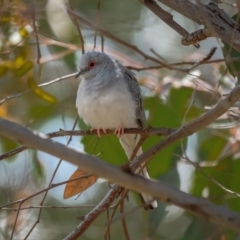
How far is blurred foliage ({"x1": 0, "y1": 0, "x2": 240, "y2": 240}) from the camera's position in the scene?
3287 mm

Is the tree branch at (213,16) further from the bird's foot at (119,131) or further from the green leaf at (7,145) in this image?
the green leaf at (7,145)

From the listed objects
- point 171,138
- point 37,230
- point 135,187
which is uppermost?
point 135,187

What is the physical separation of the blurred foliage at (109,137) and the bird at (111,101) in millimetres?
110

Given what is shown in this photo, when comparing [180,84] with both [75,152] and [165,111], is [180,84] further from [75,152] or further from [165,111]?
[75,152]

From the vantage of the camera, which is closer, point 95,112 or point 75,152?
point 75,152

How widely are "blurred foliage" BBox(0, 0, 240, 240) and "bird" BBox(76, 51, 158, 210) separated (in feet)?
0.36

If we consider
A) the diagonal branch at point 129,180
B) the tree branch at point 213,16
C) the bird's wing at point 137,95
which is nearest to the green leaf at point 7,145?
the bird's wing at point 137,95

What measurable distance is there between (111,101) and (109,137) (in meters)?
0.43

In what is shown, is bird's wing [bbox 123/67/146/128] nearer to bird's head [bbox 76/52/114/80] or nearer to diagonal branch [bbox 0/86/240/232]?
bird's head [bbox 76/52/114/80]

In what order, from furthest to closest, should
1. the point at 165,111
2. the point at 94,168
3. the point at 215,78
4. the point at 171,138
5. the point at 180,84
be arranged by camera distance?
the point at 215,78
the point at 180,84
the point at 165,111
the point at 171,138
the point at 94,168

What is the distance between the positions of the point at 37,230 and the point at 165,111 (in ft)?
6.10

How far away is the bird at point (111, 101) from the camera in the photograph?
3264mm

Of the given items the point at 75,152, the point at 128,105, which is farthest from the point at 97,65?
the point at 75,152

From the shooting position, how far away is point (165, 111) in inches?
140
